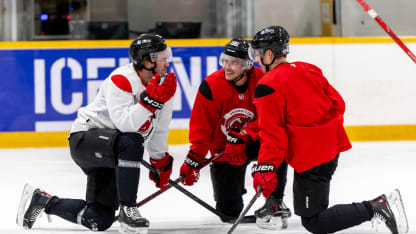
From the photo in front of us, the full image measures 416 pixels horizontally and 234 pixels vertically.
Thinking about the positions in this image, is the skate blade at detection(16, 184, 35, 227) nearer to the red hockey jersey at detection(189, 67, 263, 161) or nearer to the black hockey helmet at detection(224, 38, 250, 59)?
the red hockey jersey at detection(189, 67, 263, 161)

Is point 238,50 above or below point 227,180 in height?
above

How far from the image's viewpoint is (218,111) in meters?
2.89

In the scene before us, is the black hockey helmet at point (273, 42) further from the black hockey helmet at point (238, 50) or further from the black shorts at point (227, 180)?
the black shorts at point (227, 180)

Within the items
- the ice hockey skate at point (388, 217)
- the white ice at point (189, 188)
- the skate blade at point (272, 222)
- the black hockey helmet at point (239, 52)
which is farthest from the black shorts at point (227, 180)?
the ice hockey skate at point (388, 217)

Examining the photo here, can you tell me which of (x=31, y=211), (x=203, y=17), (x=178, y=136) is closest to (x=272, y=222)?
(x=31, y=211)

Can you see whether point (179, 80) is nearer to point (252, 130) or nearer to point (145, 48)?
point (252, 130)

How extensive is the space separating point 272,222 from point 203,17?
335 cm

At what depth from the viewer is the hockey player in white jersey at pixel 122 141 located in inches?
98.4

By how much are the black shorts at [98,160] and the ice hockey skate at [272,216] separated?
23.2 inches

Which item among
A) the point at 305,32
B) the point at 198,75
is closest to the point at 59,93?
the point at 198,75

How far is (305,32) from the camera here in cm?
578

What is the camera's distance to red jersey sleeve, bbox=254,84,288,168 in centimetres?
236

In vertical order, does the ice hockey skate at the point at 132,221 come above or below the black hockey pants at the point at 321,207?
below

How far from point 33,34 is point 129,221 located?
349cm
